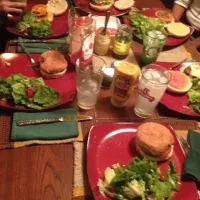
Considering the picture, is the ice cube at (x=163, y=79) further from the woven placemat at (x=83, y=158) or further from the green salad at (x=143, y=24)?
the green salad at (x=143, y=24)

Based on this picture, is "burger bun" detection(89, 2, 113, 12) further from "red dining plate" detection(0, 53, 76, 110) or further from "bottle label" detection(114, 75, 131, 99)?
"bottle label" detection(114, 75, 131, 99)

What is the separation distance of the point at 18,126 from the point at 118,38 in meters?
0.70

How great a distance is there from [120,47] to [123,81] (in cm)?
36

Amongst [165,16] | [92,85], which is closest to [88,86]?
[92,85]

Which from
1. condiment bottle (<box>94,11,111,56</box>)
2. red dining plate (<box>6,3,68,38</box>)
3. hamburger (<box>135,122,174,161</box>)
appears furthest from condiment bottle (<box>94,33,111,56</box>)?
hamburger (<box>135,122,174,161</box>)

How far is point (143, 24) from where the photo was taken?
1.56 m

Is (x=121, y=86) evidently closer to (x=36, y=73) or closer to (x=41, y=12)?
(x=36, y=73)

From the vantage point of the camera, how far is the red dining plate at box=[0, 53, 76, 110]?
3.82 ft

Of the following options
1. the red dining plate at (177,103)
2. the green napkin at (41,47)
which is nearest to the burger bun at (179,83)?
the red dining plate at (177,103)

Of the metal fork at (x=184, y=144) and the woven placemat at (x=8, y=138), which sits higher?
the metal fork at (x=184, y=144)

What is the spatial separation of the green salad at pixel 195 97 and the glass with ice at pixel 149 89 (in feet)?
0.65

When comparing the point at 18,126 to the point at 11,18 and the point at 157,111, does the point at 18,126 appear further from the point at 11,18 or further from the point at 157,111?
the point at 11,18

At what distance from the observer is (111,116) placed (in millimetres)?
1109

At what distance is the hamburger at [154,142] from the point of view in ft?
2.95
